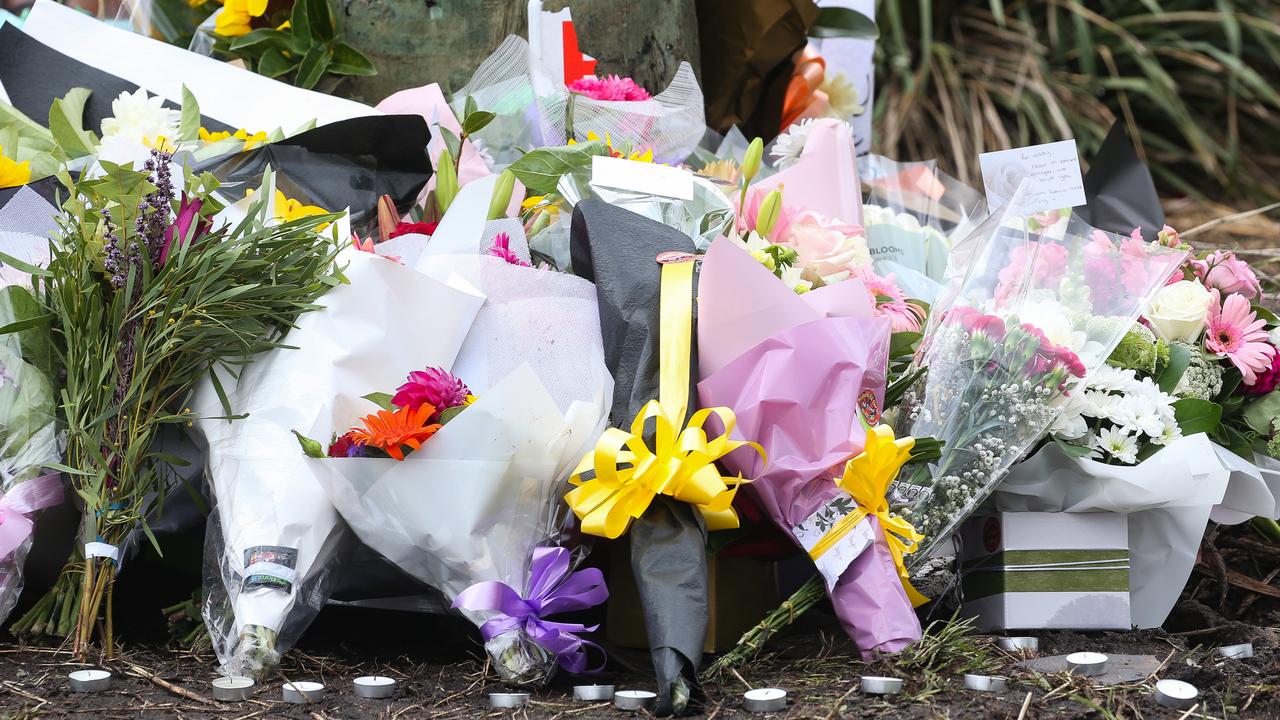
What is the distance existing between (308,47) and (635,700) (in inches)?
67.0

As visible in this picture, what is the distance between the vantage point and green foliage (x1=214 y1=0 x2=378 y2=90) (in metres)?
2.54

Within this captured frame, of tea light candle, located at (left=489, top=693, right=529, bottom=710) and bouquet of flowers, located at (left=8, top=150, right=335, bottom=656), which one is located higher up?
bouquet of flowers, located at (left=8, top=150, right=335, bottom=656)

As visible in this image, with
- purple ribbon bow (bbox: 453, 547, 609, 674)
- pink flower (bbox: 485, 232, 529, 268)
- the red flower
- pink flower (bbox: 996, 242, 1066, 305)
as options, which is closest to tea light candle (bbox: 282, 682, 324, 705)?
purple ribbon bow (bbox: 453, 547, 609, 674)

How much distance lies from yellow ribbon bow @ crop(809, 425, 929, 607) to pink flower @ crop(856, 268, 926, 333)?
39 centimetres

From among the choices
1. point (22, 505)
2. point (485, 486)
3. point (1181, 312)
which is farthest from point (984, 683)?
point (22, 505)

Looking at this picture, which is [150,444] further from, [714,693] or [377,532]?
[714,693]

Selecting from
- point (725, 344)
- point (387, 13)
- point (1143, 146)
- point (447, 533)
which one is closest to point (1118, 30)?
point (1143, 146)

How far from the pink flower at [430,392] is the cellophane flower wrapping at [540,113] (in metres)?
0.84

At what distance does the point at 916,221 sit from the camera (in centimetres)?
255

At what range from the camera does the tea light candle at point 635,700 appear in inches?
55.5

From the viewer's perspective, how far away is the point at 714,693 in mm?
1456

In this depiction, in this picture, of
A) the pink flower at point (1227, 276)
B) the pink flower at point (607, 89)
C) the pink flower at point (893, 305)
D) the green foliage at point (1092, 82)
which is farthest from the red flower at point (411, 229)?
the green foliage at point (1092, 82)

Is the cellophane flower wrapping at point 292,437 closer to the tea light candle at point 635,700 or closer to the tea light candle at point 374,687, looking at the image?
the tea light candle at point 374,687

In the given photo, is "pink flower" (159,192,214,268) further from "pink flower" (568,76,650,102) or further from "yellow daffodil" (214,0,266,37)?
"yellow daffodil" (214,0,266,37)
